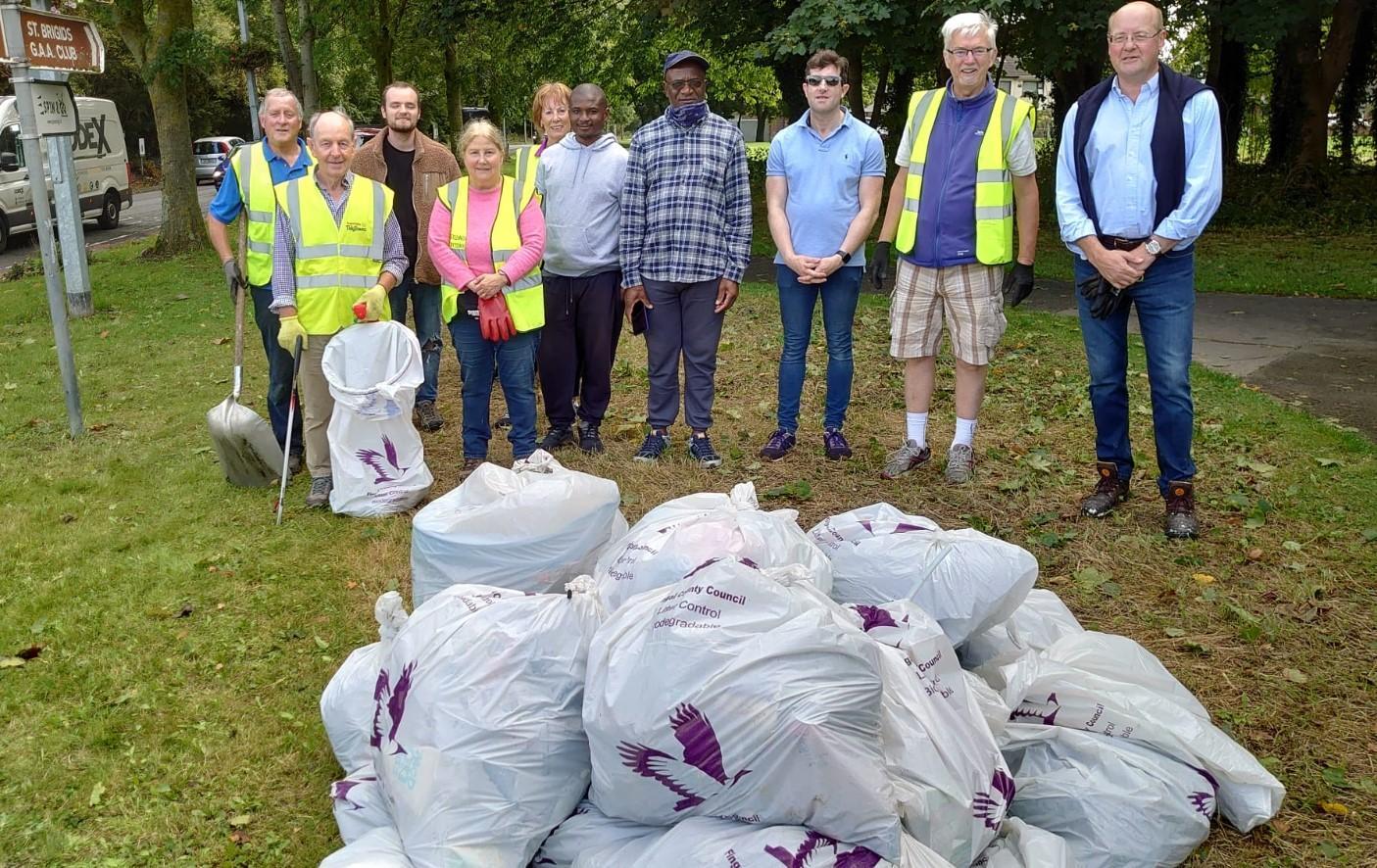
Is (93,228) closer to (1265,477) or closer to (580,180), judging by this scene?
(580,180)

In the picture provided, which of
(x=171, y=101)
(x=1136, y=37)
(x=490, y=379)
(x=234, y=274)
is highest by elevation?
(x=171, y=101)

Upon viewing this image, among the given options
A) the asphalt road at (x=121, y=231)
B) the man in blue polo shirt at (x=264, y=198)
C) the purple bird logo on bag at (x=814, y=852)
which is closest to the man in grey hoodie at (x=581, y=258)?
the man in blue polo shirt at (x=264, y=198)

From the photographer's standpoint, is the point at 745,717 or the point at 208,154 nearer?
the point at 745,717

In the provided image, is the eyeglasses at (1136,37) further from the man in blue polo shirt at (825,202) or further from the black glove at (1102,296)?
the man in blue polo shirt at (825,202)

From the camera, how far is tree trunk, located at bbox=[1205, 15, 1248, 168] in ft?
64.5

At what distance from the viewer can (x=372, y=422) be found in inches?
202

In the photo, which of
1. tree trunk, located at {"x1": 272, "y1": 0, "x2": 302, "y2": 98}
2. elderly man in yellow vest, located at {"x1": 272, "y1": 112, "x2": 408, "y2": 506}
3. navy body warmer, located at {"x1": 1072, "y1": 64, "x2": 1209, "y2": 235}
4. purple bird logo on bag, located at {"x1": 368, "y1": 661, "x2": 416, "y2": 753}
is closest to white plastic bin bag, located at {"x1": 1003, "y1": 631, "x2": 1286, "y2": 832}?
purple bird logo on bag, located at {"x1": 368, "y1": 661, "x2": 416, "y2": 753}

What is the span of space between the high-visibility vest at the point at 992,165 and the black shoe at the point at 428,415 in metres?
3.07

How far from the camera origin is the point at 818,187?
546 centimetres

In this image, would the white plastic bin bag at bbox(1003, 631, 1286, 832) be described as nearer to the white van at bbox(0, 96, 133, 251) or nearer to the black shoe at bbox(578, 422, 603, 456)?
the black shoe at bbox(578, 422, 603, 456)

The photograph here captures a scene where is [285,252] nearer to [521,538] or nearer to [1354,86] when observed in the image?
[521,538]

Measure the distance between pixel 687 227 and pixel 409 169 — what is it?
5.58ft

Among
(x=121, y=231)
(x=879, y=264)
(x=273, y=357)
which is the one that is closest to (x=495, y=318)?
(x=273, y=357)

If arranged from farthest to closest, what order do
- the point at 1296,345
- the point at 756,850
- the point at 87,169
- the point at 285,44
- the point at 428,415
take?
the point at 87,169
the point at 285,44
the point at 1296,345
the point at 428,415
the point at 756,850
